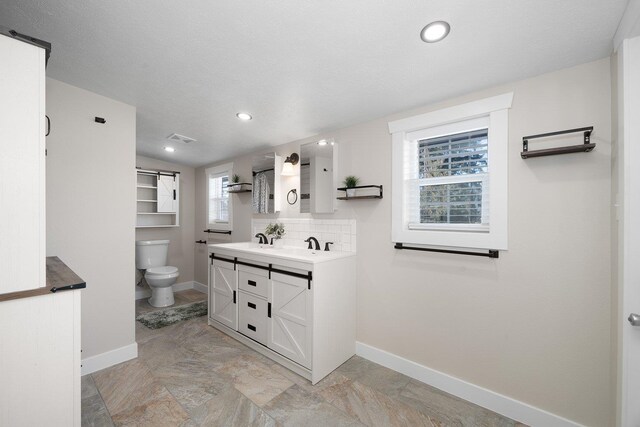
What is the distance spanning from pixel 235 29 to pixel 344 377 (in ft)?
8.40

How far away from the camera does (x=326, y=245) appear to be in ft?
9.13

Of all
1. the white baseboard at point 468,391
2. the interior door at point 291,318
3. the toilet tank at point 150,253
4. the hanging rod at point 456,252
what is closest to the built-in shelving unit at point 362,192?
the hanging rod at point 456,252

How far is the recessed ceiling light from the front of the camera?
4.31 feet

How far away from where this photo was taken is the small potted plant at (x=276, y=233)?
327 centimetres

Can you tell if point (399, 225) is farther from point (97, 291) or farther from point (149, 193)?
point (149, 193)

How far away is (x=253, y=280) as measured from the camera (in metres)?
2.68

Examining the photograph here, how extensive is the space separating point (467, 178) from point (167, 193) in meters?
4.29

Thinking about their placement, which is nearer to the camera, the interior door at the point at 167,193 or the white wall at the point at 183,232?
the interior door at the point at 167,193

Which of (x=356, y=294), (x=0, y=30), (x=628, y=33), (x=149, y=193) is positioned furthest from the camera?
(x=149, y=193)

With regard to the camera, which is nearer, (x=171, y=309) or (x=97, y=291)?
(x=97, y=291)

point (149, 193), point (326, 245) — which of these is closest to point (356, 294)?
point (326, 245)

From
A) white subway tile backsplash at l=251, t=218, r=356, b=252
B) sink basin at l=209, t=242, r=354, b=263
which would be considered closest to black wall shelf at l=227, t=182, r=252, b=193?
white subway tile backsplash at l=251, t=218, r=356, b=252

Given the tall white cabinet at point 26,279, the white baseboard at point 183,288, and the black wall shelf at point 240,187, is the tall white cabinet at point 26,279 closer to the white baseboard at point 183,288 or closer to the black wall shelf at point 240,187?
the black wall shelf at point 240,187

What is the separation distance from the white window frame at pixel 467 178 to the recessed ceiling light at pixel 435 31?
0.77m
